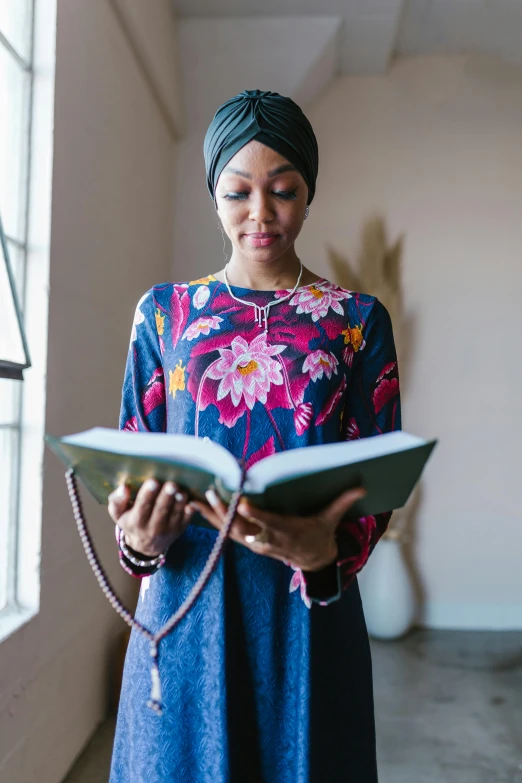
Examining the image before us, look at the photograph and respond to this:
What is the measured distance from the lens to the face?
877 millimetres

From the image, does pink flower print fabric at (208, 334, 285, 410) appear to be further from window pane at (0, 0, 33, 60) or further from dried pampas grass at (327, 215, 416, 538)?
dried pampas grass at (327, 215, 416, 538)

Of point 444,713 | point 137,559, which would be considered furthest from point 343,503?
point 444,713

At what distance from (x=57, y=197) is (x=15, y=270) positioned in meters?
0.23

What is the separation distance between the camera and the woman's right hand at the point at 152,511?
0.65 meters

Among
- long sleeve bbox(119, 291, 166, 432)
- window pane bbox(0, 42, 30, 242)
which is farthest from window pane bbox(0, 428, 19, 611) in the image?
long sleeve bbox(119, 291, 166, 432)

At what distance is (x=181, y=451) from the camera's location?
1.91 feet

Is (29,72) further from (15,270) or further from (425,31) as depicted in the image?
(425,31)

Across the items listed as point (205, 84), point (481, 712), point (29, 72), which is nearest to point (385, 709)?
point (481, 712)

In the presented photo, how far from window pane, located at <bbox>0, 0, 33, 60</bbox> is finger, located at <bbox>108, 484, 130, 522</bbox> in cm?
142

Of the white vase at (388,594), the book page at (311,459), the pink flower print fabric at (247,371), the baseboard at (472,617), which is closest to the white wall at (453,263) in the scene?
the baseboard at (472,617)

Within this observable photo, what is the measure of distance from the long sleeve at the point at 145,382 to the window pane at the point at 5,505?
0.81m

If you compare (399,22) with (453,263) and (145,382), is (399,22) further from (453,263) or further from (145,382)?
(145,382)

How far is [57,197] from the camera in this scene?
5.53 feet

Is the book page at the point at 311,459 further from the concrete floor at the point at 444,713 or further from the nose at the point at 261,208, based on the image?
the concrete floor at the point at 444,713
